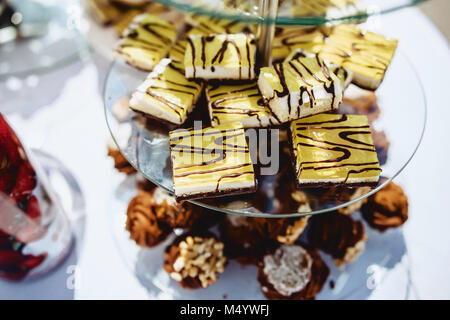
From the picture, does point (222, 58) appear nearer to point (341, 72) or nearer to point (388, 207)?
point (341, 72)

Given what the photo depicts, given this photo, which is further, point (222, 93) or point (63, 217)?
point (63, 217)

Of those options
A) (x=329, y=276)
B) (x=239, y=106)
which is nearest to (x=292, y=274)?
(x=329, y=276)

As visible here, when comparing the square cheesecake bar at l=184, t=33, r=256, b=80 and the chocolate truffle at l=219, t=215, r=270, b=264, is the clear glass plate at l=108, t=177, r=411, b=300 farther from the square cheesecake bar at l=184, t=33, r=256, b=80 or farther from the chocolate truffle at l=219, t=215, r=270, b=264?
the square cheesecake bar at l=184, t=33, r=256, b=80

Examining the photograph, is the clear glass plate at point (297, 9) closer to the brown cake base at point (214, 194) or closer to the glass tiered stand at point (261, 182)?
the glass tiered stand at point (261, 182)

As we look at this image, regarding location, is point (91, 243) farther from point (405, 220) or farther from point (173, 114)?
point (405, 220)

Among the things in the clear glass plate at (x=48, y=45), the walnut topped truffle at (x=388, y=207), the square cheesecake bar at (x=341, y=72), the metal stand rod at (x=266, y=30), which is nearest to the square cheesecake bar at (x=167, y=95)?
the metal stand rod at (x=266, y=30)

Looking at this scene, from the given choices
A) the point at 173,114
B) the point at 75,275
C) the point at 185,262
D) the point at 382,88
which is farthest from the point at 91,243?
the point at 382,88
